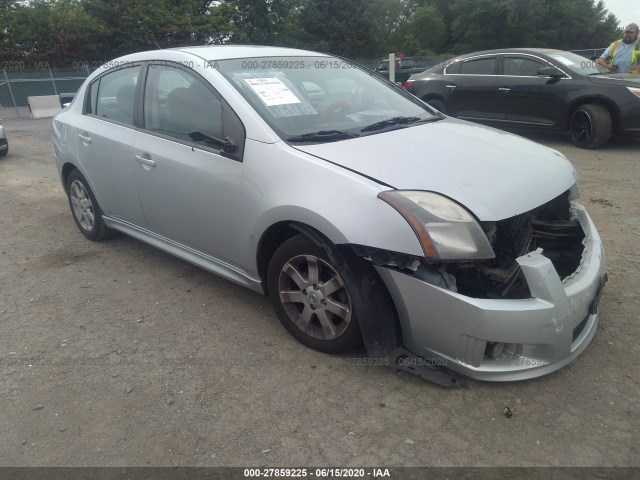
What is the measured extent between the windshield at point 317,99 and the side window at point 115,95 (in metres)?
0.93

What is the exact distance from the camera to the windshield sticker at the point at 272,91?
10.3 feet

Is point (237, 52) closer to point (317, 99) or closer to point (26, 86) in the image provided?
point (317, 99)

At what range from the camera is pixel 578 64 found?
7.91 meters

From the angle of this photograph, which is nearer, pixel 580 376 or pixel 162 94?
pixel 580 376

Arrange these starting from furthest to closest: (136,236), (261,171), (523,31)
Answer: (523,31) → (136,236) → (261,171)

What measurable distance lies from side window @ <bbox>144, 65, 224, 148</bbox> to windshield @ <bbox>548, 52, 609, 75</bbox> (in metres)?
6.50

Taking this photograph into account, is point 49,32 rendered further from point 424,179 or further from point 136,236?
point 424,179

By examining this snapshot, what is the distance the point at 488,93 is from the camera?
28.1ft

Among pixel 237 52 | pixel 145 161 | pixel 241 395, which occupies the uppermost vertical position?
pixel 237 52

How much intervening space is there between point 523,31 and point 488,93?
42516 millimetres

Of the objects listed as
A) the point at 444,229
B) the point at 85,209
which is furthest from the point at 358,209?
the point at 85,209

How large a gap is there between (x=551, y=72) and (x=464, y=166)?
6.14 meters

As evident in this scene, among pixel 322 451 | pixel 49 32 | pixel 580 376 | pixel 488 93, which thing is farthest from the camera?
pixel 49 32

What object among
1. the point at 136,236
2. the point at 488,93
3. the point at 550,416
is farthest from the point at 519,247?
the point at 488,93
